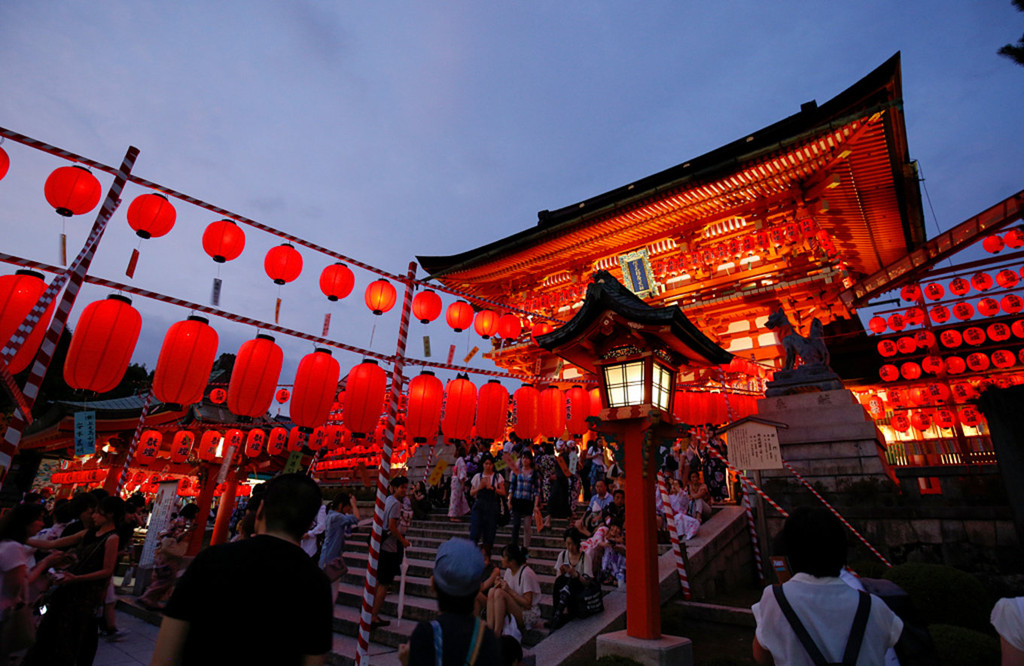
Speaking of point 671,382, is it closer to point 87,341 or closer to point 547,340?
point 547,340

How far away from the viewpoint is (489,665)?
2111 mm

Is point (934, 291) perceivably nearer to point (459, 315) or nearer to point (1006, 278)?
point (1006, 278)

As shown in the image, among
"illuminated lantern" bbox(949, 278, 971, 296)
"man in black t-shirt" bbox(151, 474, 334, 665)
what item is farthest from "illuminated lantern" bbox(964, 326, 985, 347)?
"man in black t-shirt" bbox(151, 474, 334, 665)

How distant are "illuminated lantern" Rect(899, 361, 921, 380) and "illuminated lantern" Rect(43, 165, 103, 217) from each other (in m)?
23.7

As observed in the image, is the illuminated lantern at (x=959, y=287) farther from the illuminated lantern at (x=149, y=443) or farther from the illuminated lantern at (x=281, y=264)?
the illuminated lantern at (x=149, y=443)

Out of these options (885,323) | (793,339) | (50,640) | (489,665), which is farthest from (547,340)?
(885,323)

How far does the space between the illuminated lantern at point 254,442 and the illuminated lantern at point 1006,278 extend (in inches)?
989

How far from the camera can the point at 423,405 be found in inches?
371

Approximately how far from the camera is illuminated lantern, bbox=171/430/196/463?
18047mm

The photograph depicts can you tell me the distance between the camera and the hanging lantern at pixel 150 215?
7.09 metres

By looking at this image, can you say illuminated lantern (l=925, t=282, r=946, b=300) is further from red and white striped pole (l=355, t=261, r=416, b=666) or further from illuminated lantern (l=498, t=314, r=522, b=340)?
red and white striped pole (l=355, t=261, r=416, b=666)

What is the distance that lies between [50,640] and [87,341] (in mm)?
3343

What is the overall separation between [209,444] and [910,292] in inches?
969

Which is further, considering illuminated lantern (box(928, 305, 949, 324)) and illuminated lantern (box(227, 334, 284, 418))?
illuminated lantern (box(928, 305, 949, 324))
